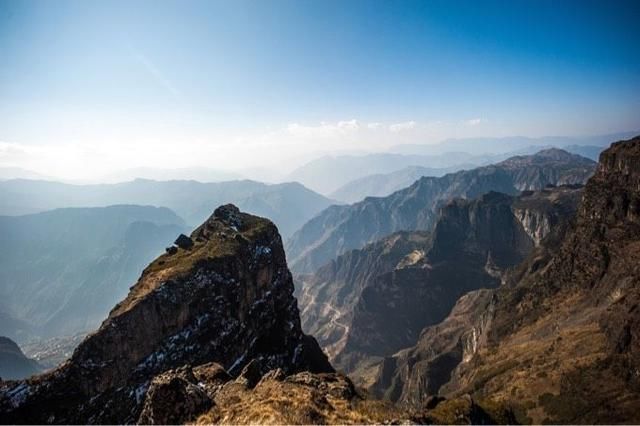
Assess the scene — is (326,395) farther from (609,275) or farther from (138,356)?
(609,275)

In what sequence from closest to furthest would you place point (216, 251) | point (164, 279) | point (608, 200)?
point (164, 279) < point (216, 251) < point (608, 200)

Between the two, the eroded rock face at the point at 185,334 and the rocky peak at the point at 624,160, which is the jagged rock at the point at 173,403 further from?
the rocky peak at the point at 624,160

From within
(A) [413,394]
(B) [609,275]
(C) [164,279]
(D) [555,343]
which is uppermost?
(C) [164,279]

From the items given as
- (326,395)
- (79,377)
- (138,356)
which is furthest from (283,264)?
(326,395)

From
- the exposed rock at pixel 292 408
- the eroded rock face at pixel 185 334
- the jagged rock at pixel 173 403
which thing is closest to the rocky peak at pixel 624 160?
the eroded rock face at pixel 185 334

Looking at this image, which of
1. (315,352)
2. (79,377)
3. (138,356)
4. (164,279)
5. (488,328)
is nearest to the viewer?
(79,377)

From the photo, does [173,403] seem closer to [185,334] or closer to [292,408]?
[292,408]

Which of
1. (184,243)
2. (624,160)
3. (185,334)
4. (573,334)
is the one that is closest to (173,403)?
(185,334)
